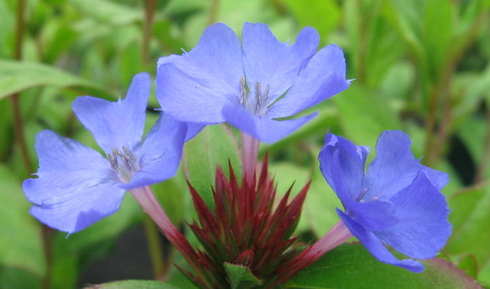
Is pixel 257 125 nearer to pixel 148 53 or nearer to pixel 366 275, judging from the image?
pixel 366 275

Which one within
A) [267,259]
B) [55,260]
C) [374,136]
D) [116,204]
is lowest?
[55,260]

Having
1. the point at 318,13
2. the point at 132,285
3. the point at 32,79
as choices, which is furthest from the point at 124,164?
the point at 318,13

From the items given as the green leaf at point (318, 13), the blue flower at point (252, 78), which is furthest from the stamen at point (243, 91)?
the green leaf at point (318, 13)

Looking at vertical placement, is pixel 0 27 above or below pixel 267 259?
above

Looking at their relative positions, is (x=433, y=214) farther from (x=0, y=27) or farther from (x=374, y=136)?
(x=0, y=27)

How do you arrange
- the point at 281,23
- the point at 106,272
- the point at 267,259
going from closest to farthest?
1. the point at 267,259
2. the point at 281,23
3. the point at 106,272

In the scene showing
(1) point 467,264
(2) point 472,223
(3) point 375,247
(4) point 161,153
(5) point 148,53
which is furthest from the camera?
(5) point 148,53

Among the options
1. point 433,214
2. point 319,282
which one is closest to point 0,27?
point 319,282
